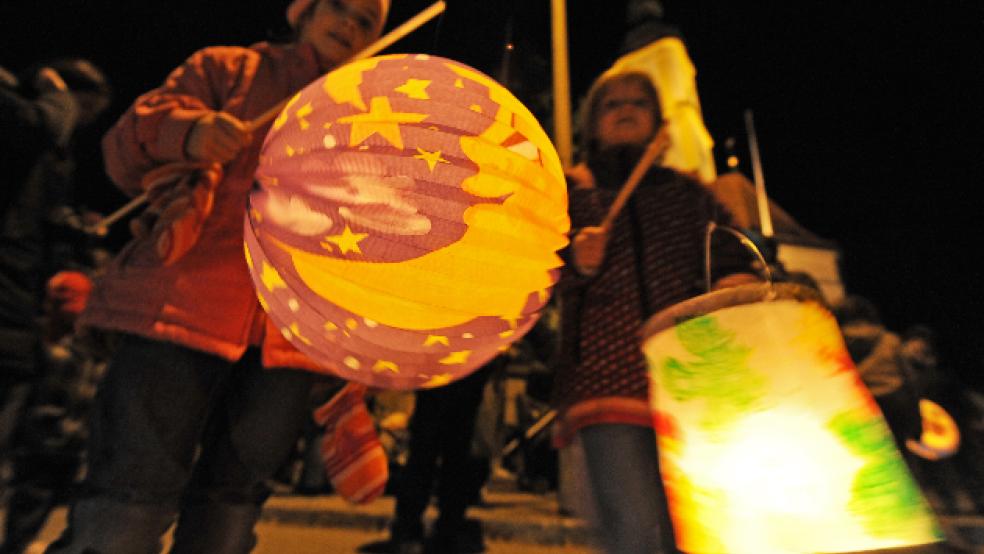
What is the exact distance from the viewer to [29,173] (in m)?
2.16

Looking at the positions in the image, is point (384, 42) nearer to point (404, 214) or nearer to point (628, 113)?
point (404, 214)

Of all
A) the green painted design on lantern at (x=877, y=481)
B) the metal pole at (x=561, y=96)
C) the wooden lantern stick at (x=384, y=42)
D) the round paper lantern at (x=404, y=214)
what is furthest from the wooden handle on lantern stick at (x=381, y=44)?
the green painted design on lantern at (x=877, y=481)

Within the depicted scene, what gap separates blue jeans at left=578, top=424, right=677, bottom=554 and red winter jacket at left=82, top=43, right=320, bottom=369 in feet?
2.82

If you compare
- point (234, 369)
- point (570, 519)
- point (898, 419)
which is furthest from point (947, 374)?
point (234, 369)

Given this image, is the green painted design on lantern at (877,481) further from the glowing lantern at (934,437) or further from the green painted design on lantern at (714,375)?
the glowing lantern at (934,437)

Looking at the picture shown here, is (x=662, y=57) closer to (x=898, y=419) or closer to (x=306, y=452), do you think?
(x=898, y=419)

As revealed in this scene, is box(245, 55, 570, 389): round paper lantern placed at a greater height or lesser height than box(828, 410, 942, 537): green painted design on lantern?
A: greater

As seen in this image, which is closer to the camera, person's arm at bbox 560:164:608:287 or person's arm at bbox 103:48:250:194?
person's arm at bbox 103:48:250:194

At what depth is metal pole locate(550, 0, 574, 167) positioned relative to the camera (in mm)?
1928

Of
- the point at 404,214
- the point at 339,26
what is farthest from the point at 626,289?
the point at 339,26

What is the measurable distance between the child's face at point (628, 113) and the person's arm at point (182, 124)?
1234mm

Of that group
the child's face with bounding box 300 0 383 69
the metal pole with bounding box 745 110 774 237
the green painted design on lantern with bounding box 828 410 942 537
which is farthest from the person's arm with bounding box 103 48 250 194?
the metal pole with bounding box 745 110 774 237

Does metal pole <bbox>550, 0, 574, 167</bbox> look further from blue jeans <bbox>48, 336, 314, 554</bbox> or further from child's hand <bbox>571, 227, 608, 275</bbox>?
blue jeans <bbox>48, 336, 314, 554</bbox>

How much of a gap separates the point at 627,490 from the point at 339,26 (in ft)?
5.33
